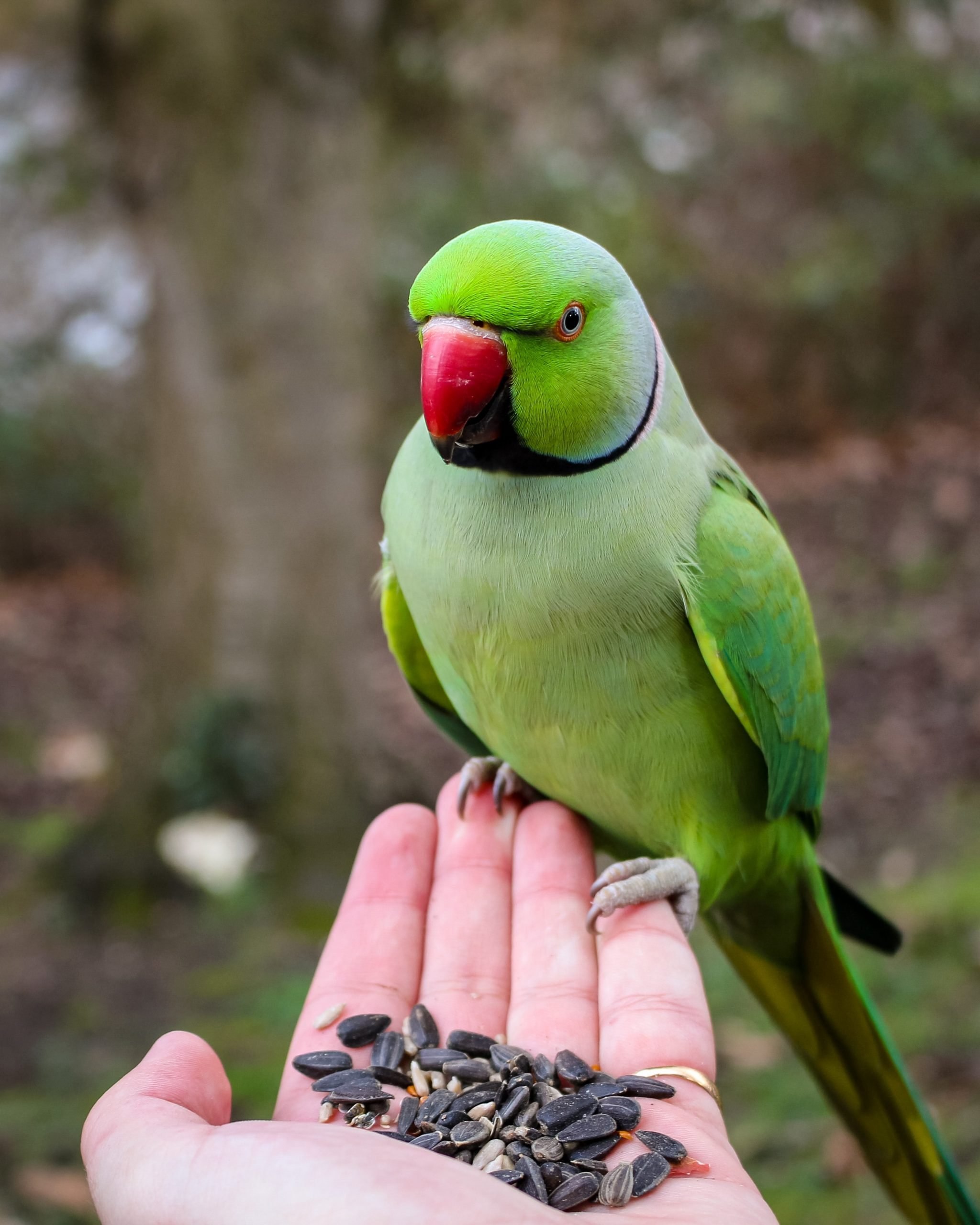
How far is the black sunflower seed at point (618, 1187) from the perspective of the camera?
1878mm

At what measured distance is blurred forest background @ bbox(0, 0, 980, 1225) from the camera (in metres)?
4.60

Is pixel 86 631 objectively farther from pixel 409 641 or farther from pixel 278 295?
pixel 409 641

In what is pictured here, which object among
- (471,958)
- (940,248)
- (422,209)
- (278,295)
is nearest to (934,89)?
(940,248)

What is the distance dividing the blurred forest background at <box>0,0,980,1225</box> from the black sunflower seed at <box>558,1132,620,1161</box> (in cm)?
184

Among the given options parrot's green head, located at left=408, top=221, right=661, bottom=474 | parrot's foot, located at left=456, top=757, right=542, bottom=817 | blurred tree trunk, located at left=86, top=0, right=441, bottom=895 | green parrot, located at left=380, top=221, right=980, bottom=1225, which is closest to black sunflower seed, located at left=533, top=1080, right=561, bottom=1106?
green parrot, located at left=380, top=221, right=980, bottom=1225

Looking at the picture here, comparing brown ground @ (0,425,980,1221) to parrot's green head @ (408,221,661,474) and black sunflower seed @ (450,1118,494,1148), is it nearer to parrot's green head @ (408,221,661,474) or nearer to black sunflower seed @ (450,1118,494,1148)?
black sunflower seed @ (450,1118,494,1148)

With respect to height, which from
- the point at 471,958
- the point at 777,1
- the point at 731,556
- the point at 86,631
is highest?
the point at 777,1

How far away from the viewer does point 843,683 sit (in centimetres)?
751

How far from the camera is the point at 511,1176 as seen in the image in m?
1.98

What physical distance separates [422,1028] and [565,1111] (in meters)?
0.40

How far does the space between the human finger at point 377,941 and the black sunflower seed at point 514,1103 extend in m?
0.32

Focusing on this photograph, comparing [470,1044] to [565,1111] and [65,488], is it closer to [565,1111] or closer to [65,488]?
[565,1111]

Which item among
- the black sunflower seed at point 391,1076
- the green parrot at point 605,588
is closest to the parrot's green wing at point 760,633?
the green parrot at point 605,588

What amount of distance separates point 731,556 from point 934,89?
30.6 feet
